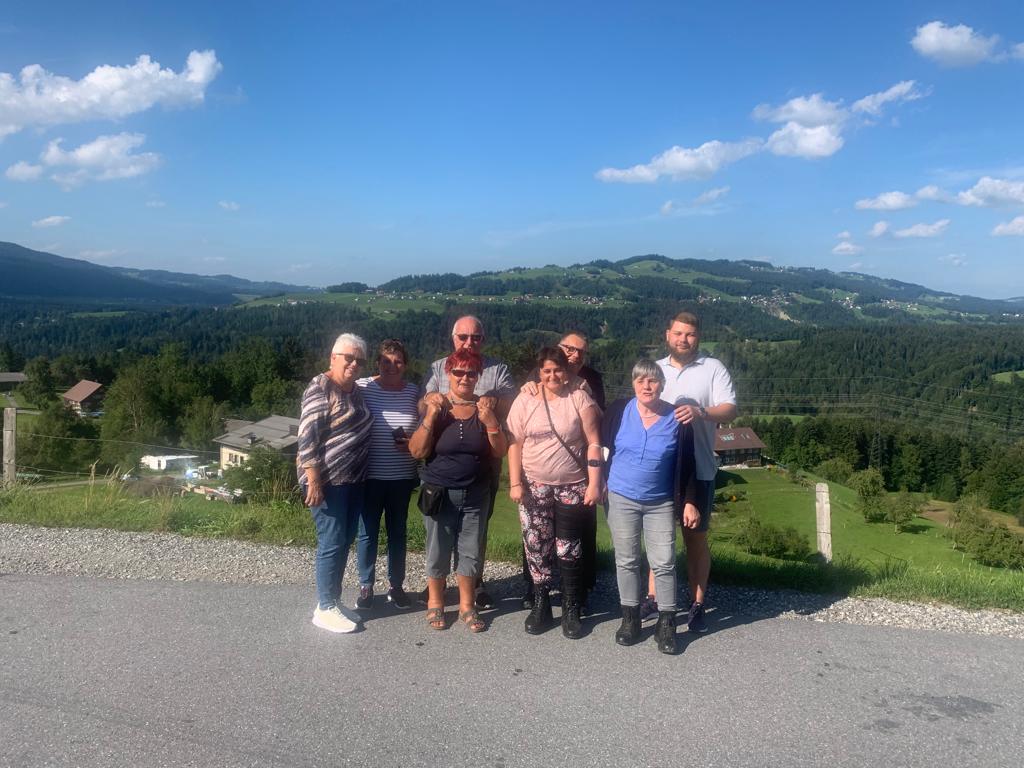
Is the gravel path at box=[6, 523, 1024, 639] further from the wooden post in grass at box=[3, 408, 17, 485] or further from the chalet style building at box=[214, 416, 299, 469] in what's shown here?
the chalet style building at box=[214, 416, 299, 469]

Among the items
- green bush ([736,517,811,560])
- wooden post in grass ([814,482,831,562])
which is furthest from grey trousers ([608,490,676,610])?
green bush ([736,517,811,560])

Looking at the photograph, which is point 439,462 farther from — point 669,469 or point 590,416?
point 669,469

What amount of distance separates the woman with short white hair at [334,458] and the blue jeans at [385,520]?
0.19 metres

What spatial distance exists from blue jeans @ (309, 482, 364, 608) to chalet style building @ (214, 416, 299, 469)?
36.9 ft

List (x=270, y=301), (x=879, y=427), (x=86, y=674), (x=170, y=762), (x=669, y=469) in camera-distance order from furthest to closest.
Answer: (x=270, y=301)
(x=879, y=427)
(x=669, y=469)
(x=86, y=674)
(x=170, y=762)

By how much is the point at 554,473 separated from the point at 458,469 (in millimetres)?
586

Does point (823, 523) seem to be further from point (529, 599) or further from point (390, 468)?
point (390, 468)

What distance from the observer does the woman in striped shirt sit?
445cm

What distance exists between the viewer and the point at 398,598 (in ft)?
14.9

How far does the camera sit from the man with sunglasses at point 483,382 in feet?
14.3

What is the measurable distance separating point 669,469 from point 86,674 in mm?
3258

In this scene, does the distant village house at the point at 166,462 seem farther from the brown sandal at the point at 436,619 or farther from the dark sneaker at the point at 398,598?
the brown sandal at the point at 436,619

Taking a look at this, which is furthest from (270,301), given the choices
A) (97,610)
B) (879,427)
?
(97,610)

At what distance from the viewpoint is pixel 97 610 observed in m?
4.33
